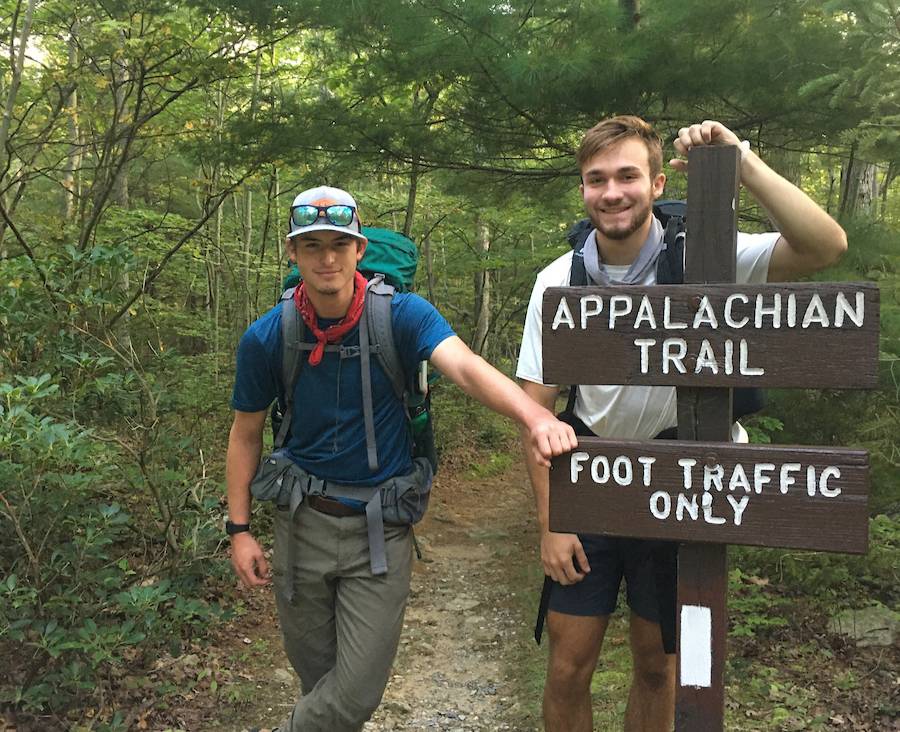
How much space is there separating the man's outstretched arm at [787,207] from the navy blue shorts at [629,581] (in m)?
1.17

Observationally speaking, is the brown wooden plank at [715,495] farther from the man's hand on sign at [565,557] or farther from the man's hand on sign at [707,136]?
the man's hand on sign at [707,136]

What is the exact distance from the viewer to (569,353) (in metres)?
2.22

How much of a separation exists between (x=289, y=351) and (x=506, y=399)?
952mm

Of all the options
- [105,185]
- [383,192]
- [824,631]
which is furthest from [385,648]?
[383,192]

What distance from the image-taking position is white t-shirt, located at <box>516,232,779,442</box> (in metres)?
2.55

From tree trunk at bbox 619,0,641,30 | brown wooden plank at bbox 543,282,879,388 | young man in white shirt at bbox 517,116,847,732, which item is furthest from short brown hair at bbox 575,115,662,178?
tree trunk at bbox 619,0,641,30

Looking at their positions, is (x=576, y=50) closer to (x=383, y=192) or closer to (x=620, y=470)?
(x=620, y=470)

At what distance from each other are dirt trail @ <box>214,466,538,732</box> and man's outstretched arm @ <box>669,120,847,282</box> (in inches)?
128

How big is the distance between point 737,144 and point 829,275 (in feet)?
10.0

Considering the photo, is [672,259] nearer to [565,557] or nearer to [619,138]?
[619,138]

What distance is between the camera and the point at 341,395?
9.62 feet

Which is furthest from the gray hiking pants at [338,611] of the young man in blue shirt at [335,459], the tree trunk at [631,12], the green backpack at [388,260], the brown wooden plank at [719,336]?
the tree trunk at [631,12]

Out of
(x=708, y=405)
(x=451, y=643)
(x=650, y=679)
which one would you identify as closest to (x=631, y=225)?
(x=708, y=405)

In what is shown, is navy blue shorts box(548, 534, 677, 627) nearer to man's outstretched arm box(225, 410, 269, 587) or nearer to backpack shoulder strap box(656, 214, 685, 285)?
backpack shoulder strap box(656, 214, 685, 285)
